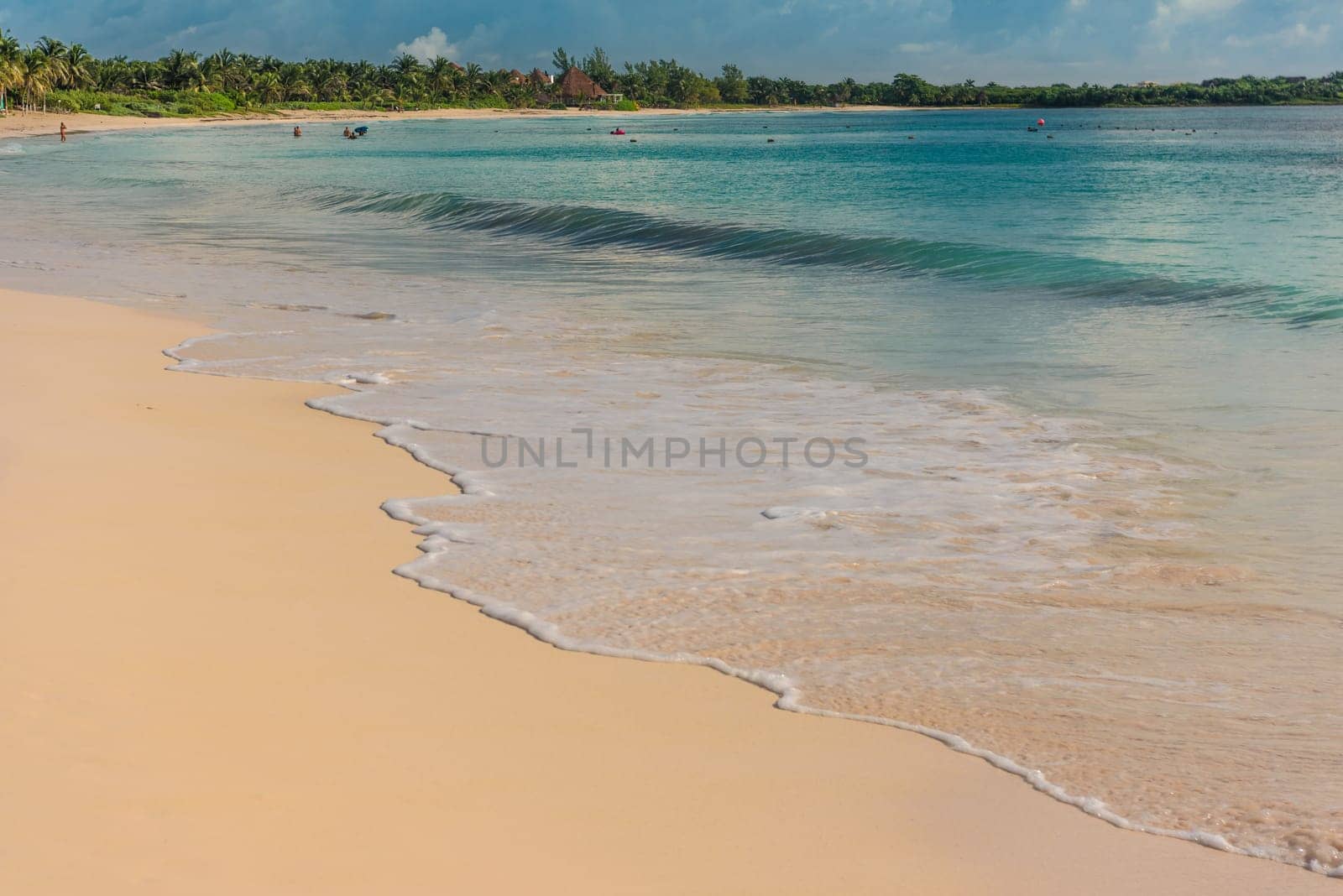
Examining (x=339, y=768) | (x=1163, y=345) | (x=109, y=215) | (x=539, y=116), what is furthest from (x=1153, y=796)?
(x=539, y=116)

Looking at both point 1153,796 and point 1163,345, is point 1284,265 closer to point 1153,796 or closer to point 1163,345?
point 1163,345

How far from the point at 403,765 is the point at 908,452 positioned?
15.0ft

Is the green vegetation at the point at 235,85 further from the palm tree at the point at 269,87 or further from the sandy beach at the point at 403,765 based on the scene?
the sandy beach at the point at 403,765

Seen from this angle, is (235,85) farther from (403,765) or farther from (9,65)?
(403,765)

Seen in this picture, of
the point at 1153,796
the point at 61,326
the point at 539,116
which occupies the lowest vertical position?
the point at 1153,796

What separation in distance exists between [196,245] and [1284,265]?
17.6 m

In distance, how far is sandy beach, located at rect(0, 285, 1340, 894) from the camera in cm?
298

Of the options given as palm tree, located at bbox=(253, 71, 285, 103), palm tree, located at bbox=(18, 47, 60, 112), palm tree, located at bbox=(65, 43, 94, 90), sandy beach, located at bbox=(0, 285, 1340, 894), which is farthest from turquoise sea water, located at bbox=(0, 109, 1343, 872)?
palm tree, located at bbox=(253, 71, 285, 103)

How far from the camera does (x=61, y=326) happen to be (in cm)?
1099

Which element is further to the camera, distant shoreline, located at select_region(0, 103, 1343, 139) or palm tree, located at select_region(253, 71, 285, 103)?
palm tree, located at select_region(253, 71, 285, 103)

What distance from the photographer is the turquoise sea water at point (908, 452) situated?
4.11 metres

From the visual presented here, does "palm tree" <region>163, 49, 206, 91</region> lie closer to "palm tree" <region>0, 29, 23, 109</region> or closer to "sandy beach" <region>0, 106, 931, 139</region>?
"sandy beach" <region>0, 106, 931, 139</region>

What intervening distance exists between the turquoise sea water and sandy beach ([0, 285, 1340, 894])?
0.84 feet

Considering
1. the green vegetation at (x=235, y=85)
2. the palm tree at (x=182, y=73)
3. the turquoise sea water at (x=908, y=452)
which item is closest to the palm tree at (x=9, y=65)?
the green vegetation at (x=235, y=85)
